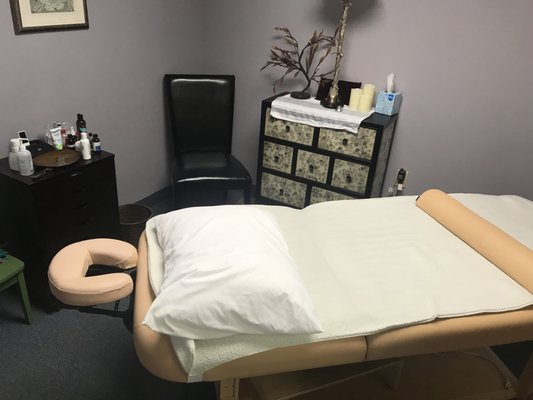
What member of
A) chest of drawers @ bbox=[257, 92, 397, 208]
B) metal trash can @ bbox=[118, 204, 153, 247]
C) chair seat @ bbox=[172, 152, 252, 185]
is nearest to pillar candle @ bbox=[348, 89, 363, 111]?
chest of drawers @ bbox=[257, 92, 397, 208]

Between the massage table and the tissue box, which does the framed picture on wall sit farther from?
the tissue box

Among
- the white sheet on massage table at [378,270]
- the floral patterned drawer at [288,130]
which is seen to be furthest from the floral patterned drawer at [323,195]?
the white sheet on massage table at [378,270]

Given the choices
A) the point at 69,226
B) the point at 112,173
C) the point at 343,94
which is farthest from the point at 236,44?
the point at 69,226

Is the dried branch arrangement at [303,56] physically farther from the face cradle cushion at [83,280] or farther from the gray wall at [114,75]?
the face cradle cushion at [83,280]

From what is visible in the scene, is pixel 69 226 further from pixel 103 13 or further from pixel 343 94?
pixel 343 94

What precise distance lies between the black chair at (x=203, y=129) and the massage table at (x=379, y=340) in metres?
1.07

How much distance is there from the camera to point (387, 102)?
7.92ft

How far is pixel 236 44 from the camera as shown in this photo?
2889 mm

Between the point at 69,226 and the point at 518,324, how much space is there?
1.87 metres

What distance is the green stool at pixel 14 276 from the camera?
68.7 inches

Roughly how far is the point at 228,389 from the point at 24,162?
1.31 m

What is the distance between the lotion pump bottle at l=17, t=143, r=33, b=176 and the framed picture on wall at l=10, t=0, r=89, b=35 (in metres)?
0.56

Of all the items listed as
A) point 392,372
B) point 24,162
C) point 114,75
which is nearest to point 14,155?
point 24,162

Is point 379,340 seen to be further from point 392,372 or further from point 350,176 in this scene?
point 350,176
